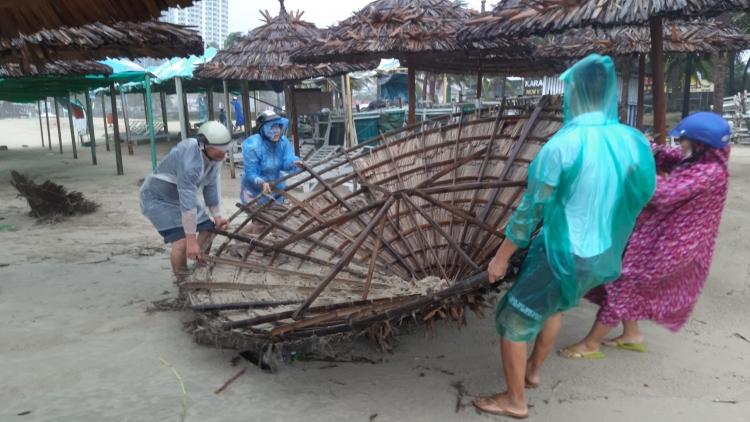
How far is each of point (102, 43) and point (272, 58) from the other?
4.35 m

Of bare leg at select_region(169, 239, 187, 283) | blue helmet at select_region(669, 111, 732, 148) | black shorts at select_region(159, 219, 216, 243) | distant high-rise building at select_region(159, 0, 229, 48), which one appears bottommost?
bare leg at select_region(169, 239, 187, 283)

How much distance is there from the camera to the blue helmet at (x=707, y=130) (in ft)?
8.29

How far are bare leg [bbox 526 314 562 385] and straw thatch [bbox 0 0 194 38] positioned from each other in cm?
210

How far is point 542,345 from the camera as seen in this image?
2.58 metres

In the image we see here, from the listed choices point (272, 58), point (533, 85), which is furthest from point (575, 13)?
point (533, 85)

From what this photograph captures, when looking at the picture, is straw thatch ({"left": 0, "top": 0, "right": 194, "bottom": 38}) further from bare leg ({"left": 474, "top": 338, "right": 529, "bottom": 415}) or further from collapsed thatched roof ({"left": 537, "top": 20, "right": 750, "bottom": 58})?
collapsed thatched roof ({"left": 537, "top": 20, "right": 750, "bottom": 58})

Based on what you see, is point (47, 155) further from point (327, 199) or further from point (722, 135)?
point (722, 135)

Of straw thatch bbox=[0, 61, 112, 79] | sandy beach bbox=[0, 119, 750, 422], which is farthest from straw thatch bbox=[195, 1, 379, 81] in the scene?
sandy beach bbox=[0, 119, 750, 422]

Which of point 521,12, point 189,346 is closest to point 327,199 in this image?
point 189,346

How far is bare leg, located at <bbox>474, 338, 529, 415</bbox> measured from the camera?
7.54 feet

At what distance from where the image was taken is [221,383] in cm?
278

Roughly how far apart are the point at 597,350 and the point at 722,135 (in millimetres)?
1276

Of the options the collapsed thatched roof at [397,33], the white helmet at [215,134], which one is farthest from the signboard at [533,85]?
the white helmet at [215,134]

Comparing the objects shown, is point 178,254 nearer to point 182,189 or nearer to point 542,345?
point 182,189
